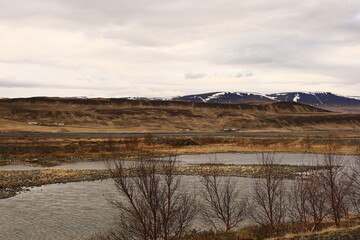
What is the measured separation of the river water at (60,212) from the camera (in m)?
23.8

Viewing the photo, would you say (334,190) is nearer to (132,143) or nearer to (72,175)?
(72,175)

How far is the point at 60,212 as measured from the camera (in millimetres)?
29094

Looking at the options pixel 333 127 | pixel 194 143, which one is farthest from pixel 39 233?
pixel 333 127

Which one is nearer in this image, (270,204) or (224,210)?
(270,204)

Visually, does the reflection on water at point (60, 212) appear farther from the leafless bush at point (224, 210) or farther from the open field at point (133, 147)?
the open field at point (133, 147)

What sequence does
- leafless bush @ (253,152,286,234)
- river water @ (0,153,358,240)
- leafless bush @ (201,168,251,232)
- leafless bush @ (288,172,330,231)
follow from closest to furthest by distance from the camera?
leafless bush @ (288,172,330,231) < leafless bush @ (253,152,286,234) < leafless bush @ (201,168,251,232) < river water @ (0,153,358,240)

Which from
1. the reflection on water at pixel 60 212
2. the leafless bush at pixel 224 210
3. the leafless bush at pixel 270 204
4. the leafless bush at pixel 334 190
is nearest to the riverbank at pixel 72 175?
the reflection on water at pixel 60 212

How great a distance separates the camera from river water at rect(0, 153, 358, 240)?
23797mm

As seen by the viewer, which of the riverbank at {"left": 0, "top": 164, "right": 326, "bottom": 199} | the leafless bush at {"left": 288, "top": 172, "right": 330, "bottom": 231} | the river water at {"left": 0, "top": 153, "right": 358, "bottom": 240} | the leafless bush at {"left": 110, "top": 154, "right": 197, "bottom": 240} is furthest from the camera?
the riverbank at {"left": 0, "top": 164, "right": 326, "bottom": 199}

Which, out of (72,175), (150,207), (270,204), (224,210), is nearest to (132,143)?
(72,175)

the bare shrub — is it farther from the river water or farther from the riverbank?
the river water

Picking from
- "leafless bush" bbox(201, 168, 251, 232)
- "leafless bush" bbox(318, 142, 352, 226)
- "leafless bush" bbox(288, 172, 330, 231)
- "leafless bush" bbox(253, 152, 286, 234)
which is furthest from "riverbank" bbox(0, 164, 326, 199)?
"leafless bush" bbox(288, 172, 330, 231)

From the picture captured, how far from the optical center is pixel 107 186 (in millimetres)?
40188

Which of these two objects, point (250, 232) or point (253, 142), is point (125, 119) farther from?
point (250, 232)
